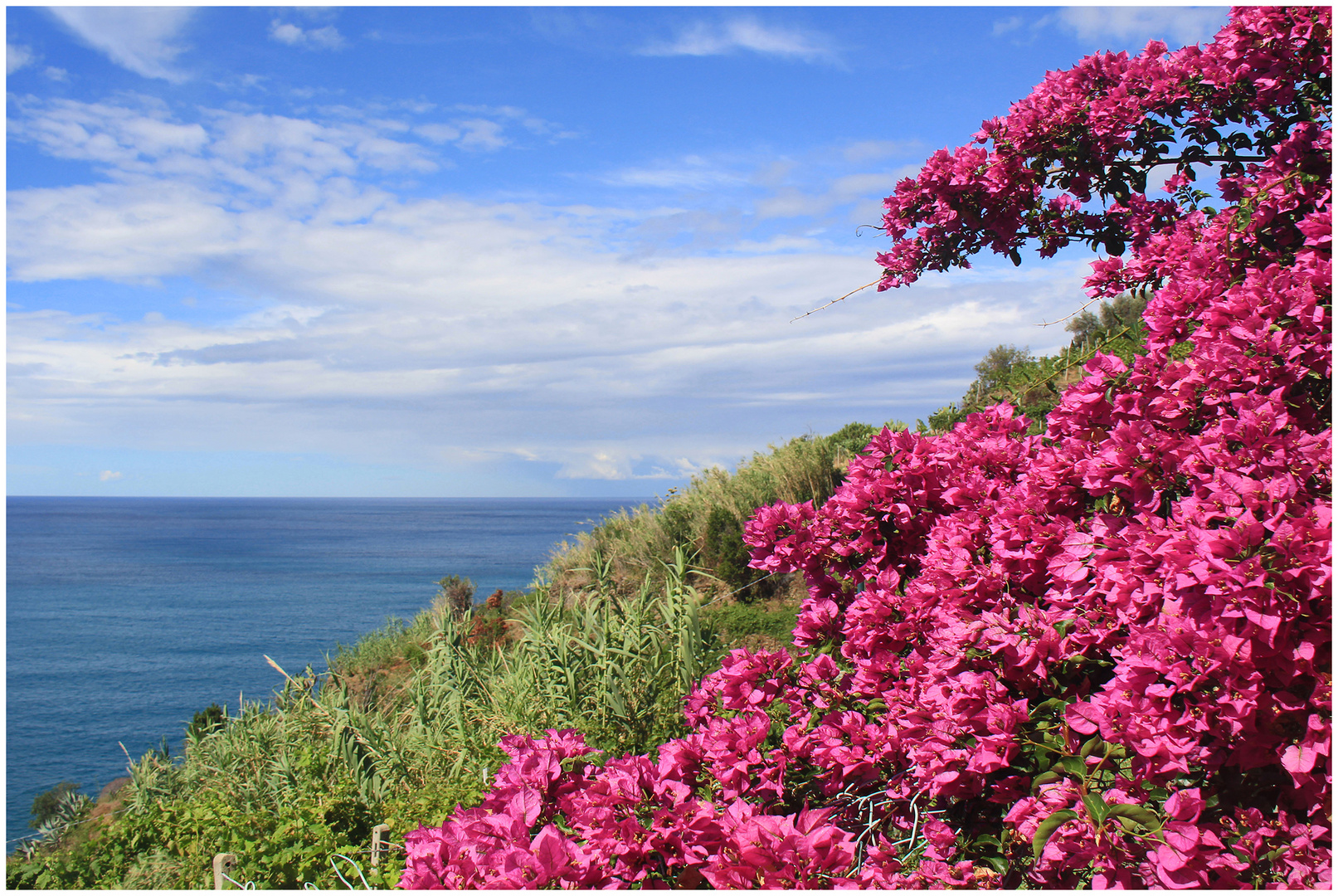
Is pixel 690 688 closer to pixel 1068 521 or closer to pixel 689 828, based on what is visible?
pixel 689 828

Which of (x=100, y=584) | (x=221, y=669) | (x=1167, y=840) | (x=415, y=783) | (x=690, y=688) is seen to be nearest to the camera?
(x=1167, y=840)

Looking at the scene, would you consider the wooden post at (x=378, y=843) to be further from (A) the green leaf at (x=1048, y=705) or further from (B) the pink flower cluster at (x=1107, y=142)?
(B) the pink flower cluster at (x=1107, y=142)

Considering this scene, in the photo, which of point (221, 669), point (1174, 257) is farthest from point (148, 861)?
point (221, 669)

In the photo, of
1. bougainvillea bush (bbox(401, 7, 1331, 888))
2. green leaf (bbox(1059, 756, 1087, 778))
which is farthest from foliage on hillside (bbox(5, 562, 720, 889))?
green leaf (bbox(1059, 756, 1087, 778))

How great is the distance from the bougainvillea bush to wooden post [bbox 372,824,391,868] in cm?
156

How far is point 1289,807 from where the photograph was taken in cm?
144

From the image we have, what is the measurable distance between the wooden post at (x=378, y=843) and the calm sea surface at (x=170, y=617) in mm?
4731

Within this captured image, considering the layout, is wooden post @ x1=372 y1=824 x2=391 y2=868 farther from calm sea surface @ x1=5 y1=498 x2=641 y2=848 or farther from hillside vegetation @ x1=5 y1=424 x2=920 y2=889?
calm sea surface @ x1=5 y1=498 x2=641 y2=848

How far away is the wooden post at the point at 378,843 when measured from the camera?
10.7ft

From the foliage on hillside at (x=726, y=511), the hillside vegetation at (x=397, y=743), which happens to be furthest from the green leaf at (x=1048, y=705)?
the foliage on hillside at (x=726, y=511)

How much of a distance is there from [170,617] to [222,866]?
47.1 m

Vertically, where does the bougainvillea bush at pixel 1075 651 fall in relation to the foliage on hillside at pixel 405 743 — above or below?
above

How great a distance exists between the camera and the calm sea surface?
23.5 metres

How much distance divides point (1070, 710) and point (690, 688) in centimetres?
232
